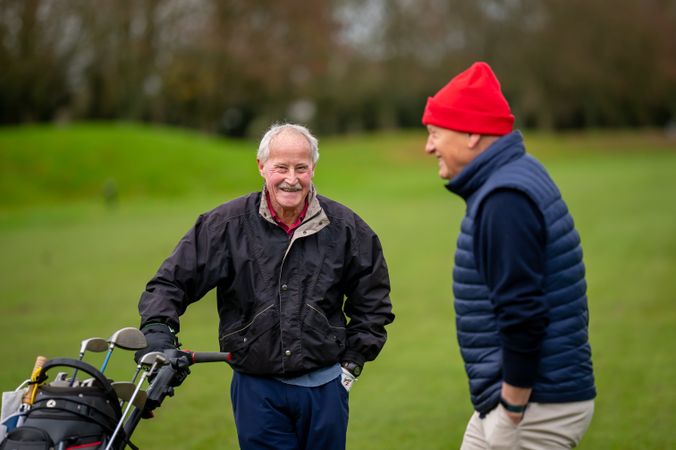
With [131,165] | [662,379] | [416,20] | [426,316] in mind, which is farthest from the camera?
[416,20]

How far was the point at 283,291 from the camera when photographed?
417 centimetres

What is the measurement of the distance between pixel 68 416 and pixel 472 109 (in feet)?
5.83

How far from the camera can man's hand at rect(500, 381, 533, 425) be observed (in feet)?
10.8

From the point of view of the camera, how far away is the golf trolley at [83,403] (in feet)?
10.6

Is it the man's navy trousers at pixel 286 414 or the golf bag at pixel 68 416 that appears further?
the man's navy trousers at pixel 286 414

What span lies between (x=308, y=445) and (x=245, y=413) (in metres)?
0.32

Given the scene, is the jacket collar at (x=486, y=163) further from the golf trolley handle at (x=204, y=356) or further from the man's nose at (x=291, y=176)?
the golf trolley handle at (x=204, y=356)

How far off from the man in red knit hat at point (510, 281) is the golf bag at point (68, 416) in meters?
1.30

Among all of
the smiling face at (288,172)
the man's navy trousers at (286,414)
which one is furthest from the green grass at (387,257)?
the smiling face at (288,172)

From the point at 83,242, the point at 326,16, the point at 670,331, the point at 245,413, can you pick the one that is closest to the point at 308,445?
the point at 245,413

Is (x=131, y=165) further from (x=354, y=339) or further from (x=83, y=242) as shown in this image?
(x=354, y=339)

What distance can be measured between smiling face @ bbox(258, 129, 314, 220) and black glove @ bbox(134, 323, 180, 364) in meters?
0.74

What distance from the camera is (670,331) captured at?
12023 mm

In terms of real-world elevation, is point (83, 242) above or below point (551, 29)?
below
